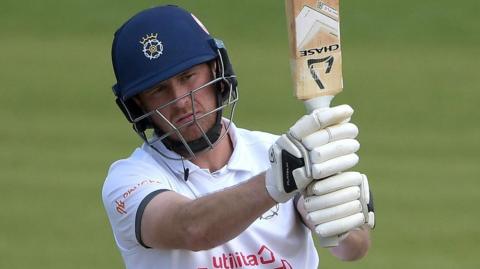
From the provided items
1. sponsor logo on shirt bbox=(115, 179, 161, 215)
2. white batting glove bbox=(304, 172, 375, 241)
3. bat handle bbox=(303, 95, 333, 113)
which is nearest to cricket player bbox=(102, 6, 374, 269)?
sponsor logo on shirt bbox=(115, 179, 161, 215)

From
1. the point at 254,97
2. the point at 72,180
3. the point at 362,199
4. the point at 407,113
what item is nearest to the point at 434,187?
the point at 407,113

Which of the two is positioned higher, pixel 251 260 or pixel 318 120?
pixel 318 120

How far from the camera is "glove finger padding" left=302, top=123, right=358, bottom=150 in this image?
3.38m

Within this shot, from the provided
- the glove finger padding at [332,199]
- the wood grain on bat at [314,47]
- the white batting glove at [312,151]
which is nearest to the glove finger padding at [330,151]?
the white batting glove at [312,151]

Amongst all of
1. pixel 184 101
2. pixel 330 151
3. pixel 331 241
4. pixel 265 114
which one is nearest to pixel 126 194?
pixel 184 101

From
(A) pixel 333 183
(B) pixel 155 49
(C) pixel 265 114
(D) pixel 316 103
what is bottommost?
(C) pixel 265 114

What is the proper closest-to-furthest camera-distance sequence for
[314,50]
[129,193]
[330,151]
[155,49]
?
[330,151]
[314,50]
[129,193]
[155,49]

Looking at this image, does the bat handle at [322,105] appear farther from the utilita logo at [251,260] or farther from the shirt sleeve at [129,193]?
the shirt sleeve at [129,193]

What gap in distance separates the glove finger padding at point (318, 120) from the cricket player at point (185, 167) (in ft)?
0.87

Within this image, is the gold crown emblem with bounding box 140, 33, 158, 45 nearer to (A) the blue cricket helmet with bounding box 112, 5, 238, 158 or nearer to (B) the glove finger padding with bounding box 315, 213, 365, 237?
(A) the blue cricket helmet with bounding box 112, 5, 238, 158

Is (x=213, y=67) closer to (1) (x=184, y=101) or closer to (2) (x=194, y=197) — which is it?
(1) (x=184, y=101)

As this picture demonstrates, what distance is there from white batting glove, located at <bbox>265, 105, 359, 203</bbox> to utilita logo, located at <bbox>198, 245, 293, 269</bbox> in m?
0.60

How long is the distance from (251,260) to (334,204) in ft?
2.27

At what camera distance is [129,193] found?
12.9 feet
